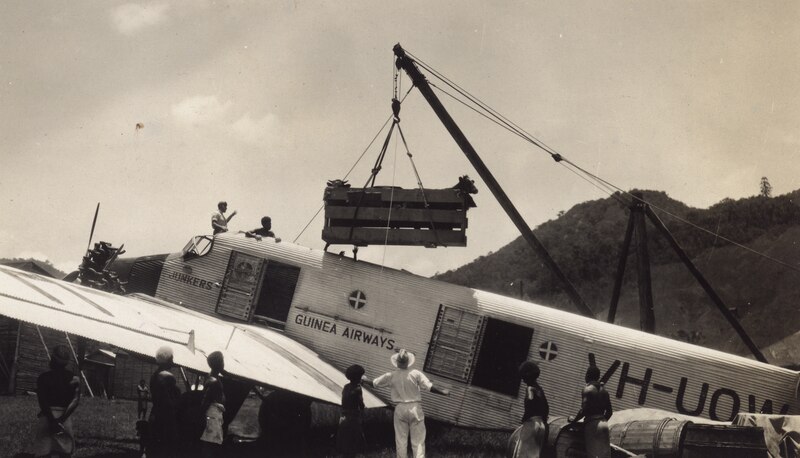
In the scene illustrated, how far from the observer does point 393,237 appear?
42.5 feet

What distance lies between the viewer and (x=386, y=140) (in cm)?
1402

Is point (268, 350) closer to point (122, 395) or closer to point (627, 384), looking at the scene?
point (627, 384)

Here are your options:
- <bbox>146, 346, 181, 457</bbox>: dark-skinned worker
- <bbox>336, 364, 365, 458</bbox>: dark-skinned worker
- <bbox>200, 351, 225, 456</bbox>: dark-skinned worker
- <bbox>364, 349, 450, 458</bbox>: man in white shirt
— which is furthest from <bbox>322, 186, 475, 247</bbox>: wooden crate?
<bbox>146, 346, 181, 457</bbox>: dark-skinned worker

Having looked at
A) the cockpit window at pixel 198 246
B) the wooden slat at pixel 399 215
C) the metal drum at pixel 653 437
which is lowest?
the metal drum at pixel 653 437

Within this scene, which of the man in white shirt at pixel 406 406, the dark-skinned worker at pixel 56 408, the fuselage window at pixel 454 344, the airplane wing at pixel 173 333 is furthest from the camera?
the fuselage window at pixel 454 344

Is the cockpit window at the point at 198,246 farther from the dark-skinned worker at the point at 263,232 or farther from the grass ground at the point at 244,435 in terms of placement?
the grass ground at the point at 244,435

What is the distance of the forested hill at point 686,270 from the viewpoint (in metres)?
42.3

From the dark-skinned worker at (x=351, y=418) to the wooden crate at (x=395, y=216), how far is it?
4.14m

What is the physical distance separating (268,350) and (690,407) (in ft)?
23.2

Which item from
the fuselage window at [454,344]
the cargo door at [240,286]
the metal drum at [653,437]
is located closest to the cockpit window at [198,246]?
the cargo door at [240,286]

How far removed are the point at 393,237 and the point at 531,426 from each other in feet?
18.4

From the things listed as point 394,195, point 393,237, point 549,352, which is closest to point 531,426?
point 549,352

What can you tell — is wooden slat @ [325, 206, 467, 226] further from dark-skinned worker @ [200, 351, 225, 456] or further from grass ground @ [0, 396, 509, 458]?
dark-skinned worker @ [200, 351, 225, 456]

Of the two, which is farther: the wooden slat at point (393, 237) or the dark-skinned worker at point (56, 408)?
the wooden slat at point (393, 237)
